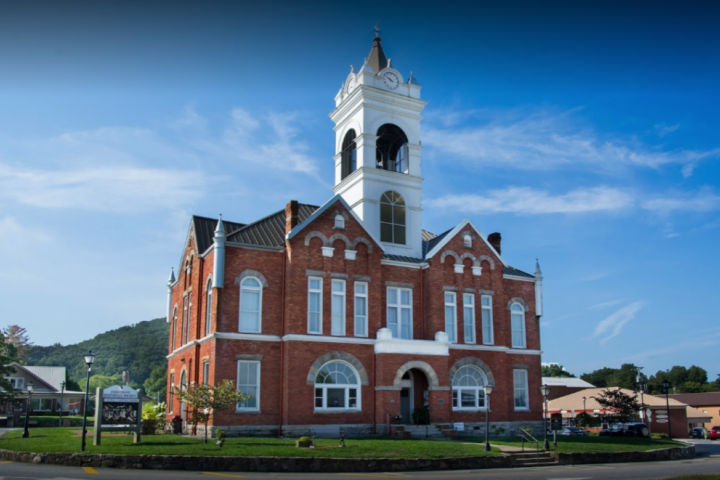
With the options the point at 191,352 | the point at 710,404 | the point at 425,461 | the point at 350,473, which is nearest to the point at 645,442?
the point at 425,461

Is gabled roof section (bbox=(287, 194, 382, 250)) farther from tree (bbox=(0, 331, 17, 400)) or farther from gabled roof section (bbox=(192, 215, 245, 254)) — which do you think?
tree (bbox=(0, 331, 17, 400))

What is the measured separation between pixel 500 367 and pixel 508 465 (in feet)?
44.0

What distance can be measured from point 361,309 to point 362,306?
0.19 m

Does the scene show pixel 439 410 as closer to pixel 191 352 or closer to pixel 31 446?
pixel 191 352

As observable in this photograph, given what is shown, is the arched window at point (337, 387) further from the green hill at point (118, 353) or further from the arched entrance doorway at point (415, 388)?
the green hill at point (118, 353)

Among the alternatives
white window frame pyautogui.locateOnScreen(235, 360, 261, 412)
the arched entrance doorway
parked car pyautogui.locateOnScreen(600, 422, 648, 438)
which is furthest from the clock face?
parked car pyautogui.locateOnScreen(600, 422, 648, 438)

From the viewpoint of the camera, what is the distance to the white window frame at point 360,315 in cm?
3722

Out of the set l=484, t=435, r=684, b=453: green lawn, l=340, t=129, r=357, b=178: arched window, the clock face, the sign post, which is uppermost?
the clock face

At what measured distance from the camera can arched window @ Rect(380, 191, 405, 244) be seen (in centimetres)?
4166

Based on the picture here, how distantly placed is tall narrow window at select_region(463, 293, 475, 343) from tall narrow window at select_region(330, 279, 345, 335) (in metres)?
8.39

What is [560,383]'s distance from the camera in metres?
115

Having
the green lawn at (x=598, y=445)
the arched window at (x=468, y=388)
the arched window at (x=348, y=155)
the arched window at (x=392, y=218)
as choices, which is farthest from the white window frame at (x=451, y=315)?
the arched window at (x=348, y=155)

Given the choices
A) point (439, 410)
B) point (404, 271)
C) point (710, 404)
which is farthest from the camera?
point (710, 404)

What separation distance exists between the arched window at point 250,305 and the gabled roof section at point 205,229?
167 inches
